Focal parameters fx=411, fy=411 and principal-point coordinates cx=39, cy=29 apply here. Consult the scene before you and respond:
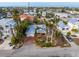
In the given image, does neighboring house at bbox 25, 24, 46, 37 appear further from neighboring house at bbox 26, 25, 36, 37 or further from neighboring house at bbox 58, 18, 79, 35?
neighboring house at bbox 58, 18, 79, 35

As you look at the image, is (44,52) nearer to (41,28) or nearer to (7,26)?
(41,28)

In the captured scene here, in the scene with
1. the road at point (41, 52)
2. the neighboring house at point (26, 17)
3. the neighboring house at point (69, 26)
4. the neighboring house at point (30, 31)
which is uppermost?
the neighboring house at point (26, 17)

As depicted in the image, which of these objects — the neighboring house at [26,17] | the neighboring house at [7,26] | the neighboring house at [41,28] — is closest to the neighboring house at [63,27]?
the neighboring house at [41,28]

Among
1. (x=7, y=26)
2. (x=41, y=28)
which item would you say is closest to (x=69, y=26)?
(x=41, y=28)

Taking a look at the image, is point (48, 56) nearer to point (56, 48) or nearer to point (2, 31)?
point (56, 48)

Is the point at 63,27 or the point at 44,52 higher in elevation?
the point at 63,27

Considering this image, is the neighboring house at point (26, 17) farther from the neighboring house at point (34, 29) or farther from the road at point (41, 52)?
the road at point (41, 52)

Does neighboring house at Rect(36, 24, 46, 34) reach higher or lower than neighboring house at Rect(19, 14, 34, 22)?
lower

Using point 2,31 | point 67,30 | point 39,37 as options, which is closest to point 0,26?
point 2,31

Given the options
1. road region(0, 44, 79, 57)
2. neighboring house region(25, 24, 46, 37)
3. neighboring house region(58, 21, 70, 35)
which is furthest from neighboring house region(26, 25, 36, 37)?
neighboring house region(58, 21, 70, 35)
